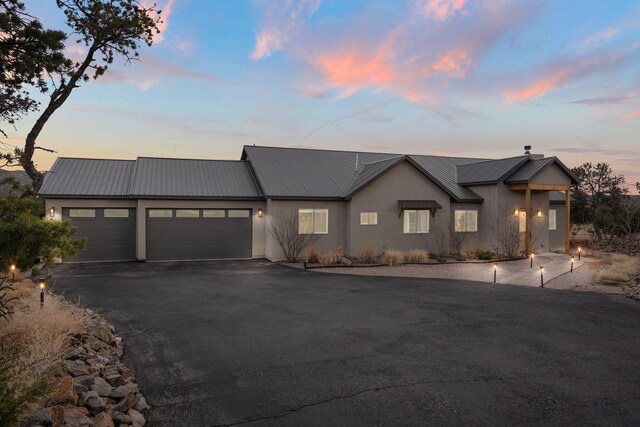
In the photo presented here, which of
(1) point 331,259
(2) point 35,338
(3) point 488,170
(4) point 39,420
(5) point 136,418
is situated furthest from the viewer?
(3) point 488,170

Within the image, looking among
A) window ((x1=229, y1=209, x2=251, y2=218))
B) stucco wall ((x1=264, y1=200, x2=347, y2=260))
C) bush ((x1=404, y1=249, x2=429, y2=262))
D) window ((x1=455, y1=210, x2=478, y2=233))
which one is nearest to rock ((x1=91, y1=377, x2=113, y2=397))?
stucco wall ((x1=264, y1=200, x2=347, y2=260))

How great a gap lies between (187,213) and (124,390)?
15.0 m

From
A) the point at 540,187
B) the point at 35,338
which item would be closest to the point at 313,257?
the point at 540,187

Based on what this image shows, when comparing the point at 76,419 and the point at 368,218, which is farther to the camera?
the point at 368,218

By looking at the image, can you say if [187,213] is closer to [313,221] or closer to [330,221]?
[313,221]

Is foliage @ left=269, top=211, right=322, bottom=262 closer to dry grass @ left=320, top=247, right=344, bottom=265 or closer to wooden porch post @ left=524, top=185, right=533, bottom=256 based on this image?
dry grass @ left=320, top=247, right=344, bottom=265

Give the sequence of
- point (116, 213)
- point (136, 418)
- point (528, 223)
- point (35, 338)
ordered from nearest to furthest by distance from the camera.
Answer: point (136, 418) → point (35, 338) → point (116, 213) → point (528, 223)

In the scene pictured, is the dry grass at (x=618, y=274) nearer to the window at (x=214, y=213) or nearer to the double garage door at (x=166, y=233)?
the double garage door at (x=166, y=233)

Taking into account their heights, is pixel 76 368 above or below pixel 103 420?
above

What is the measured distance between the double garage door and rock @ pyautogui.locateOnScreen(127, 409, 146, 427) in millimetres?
15335

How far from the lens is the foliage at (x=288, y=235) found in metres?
19.3

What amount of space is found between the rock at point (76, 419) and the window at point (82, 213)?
16.4m

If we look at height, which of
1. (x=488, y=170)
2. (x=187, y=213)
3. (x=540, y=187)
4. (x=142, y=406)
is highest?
(x=488, y=170)

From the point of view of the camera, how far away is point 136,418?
454 cm
